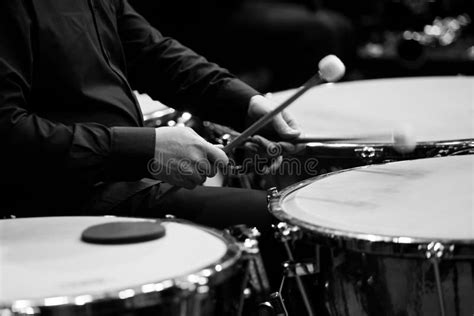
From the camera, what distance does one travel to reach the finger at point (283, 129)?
1.50 m

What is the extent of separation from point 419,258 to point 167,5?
2.35m

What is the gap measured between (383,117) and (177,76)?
415 mm

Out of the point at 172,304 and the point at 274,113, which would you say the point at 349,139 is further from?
the point at 172,304

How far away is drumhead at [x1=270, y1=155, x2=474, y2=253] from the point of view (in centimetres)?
105

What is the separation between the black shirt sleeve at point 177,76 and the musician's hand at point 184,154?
0.33 meters

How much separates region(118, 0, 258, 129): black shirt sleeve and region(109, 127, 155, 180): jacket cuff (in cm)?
36

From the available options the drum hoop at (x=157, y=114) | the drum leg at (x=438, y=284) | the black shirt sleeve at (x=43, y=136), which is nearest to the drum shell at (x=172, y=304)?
the drum leg at (x=438, y=284)

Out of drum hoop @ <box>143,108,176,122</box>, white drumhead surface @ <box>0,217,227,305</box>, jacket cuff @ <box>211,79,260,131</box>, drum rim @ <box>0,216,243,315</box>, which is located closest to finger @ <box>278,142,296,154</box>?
jacket cuff @ <box>211,79,260,131</box>

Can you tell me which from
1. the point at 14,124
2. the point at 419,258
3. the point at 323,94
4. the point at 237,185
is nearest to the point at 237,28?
the point at 323,94

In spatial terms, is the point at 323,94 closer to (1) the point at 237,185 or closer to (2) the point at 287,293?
(1) the point at 237,185

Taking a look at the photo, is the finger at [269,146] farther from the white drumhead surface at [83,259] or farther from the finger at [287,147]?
the white drumhead surface at [83,259]

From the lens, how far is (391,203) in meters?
1.17

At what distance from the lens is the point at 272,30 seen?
3445 millimetres

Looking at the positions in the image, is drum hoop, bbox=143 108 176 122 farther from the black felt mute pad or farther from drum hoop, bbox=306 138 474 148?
the black felt mute pad
